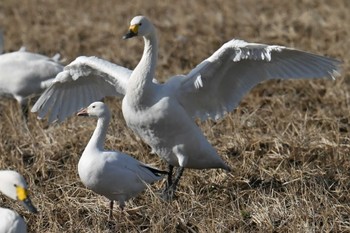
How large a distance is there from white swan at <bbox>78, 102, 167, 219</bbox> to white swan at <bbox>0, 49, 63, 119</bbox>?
3.06 metres

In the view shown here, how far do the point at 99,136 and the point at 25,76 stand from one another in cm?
315

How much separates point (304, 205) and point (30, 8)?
997 cm

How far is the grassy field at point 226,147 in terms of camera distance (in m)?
6.52

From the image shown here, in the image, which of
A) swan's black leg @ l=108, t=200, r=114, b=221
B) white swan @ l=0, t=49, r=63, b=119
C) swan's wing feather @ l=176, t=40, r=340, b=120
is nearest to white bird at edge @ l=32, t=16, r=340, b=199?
swan's wing feather @ l=176, t=40, r=340, b=120

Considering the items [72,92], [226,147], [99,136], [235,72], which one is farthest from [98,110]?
[226,147]

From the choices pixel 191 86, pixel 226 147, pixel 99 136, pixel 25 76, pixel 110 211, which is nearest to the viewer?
pixel 110 211

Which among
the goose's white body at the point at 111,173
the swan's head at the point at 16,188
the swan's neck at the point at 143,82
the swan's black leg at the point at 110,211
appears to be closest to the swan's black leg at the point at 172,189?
the goose's white body at the point at 111,173

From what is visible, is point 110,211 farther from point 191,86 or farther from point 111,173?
point 191,86

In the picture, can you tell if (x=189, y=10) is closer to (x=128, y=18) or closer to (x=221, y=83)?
(x=128, y=18)

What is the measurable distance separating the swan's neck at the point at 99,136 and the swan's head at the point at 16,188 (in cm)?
115

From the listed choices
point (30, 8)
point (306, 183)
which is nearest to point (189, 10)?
point (30, 8)

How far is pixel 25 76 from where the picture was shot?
32.3 feet

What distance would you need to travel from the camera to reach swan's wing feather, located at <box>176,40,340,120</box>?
7.02 metres

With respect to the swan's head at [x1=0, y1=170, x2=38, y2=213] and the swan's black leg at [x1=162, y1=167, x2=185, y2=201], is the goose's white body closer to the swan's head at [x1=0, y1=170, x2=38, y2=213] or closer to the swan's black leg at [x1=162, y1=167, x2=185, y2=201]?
the swan's black leg at [x1=162, y1=167, x2=185, y2=201]
